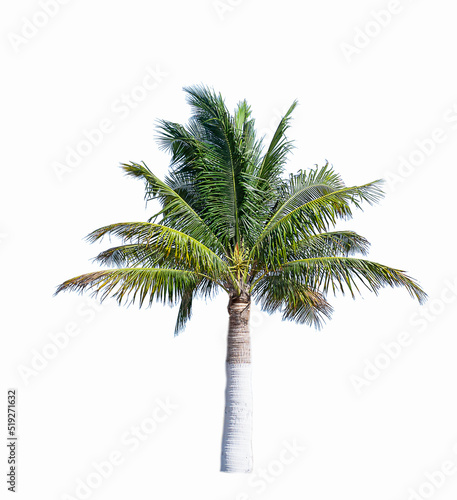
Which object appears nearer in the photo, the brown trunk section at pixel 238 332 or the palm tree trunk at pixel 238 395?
the palm tree trunk at pixel 238 395

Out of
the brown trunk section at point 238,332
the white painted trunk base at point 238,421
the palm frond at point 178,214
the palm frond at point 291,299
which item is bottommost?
the white painted trunk base at point 238,421

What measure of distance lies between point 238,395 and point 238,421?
54cm

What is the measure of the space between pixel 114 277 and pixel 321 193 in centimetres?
500

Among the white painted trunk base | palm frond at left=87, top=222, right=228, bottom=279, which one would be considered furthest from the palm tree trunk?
palm frond at left=87, top=222, right=228, bottom=279

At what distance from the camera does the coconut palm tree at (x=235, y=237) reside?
13117 mm

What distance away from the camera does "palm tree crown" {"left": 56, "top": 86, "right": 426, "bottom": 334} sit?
1309 cm

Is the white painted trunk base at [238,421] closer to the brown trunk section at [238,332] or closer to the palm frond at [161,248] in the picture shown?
the brown trunk section at [238,332]

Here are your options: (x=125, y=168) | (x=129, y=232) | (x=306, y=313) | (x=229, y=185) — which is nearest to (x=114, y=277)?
(x=129, y=232)

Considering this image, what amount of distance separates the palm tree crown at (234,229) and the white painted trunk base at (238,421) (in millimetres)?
1718

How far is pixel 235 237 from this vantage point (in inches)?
561

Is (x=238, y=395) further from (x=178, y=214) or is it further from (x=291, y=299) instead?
(x=178, y=214)

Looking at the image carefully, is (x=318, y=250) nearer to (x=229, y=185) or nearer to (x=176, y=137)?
(x=229, y=185)

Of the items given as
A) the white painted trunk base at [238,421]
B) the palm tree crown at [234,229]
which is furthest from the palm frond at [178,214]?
the white painted trunk base at [238,421]

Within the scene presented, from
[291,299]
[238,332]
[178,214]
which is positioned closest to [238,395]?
[238,332]
